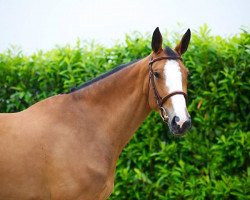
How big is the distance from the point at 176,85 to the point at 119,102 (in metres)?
0.67

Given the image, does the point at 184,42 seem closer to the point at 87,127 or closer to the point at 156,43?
the point at 156,43

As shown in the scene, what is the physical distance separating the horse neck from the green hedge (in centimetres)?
193

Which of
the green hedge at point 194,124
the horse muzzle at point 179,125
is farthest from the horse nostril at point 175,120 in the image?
the green hedge at point 194,124

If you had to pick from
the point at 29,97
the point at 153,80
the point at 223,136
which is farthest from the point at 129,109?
the point at 29,97

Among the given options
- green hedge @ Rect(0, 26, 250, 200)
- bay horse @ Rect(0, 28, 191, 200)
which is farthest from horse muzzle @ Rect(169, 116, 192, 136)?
green hedge @ Rect(0, 26, 250, 200)

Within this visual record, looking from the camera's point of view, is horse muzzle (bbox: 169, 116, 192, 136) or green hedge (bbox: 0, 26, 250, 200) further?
green hedge (bbox: 0, 26, 250, 200)

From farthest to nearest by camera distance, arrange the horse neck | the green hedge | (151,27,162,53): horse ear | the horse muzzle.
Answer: the green hedge, the horse neck, (151,27,162,53): horse ear, the horse muzzle

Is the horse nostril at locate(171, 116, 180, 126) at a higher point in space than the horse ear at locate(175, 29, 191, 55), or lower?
lower

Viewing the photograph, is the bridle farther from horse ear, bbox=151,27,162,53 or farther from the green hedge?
the green hedge

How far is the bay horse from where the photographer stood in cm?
456

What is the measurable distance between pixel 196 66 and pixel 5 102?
2785 millimetres

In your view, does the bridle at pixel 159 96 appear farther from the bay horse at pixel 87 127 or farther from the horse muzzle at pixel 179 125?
the horse muzzle at pixel 179 125

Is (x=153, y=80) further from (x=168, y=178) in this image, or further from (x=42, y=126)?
(x=168, y=178)

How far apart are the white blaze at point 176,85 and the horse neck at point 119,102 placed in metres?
0.33
